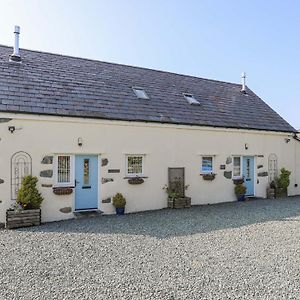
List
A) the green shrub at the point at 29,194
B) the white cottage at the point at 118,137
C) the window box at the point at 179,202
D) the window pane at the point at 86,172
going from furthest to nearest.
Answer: the window box at the point at 179,202 → the window pane at the point at 86,172 → the white cottage at the point at 118,137 → the green shrub at the point at 29,194

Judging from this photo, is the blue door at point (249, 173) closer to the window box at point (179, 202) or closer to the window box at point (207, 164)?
the window box at point (207, 164)

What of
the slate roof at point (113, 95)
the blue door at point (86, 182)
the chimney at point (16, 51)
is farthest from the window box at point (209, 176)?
the chimney at point (16, 51)

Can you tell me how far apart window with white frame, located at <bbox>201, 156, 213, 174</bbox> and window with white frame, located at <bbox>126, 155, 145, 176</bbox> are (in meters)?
2.87

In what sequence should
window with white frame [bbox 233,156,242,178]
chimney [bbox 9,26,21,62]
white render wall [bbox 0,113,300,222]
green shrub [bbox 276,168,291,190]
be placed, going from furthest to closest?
green shrub [bbox 276,168,291,190] → window with white frame [bbox 233,156,242,178] → chimney [bbox 9,26,21,62] → white render wall [bbox 0,113,300,222]

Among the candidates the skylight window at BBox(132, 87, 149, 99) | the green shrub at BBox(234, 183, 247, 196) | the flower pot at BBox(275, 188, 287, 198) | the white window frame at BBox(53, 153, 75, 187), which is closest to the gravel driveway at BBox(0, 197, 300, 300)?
the white window frame at BBox(53, 153, 75, 187)

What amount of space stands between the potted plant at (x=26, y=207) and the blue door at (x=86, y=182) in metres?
1.48

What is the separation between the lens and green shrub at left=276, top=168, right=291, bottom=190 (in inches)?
568

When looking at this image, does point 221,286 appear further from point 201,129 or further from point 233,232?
point 201,129

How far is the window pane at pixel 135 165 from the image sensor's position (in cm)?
1100

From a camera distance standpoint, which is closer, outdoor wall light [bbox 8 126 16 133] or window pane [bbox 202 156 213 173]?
outdoor wall light [bbox 8 126 16 133]

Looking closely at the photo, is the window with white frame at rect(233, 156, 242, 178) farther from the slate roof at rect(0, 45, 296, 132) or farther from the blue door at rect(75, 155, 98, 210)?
the blue door at rect(75, 155, 98, 210)

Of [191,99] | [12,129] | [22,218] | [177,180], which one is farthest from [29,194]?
[191,99]

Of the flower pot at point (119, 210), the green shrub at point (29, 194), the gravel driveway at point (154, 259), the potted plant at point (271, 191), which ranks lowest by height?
the gravel driveway at point (154, 259)

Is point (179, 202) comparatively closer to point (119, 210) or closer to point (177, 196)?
point (177, 196)
